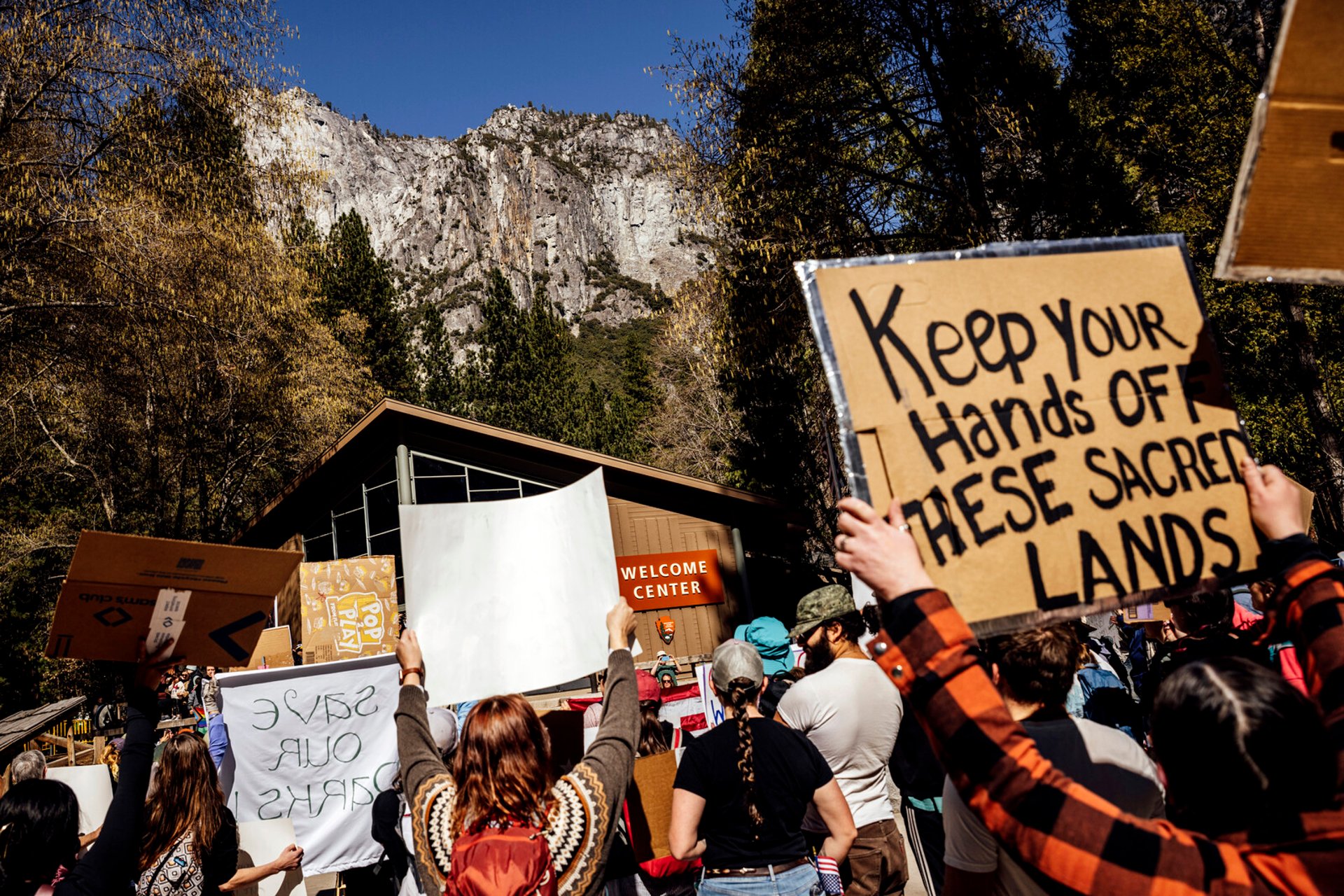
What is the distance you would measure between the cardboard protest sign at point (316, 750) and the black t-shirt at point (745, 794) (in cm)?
300

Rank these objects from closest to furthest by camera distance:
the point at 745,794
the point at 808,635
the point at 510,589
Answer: the point at 745,794, the point at 510,589, the point at 808,635

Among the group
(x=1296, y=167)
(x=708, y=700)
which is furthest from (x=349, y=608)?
(x=1296, y=167)

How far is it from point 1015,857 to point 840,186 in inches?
496

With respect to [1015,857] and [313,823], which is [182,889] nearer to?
[313,823]

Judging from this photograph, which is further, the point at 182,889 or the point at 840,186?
the point at 840,186

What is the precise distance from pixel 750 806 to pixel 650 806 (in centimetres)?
70

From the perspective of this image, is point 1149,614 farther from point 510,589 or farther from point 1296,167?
point 1296,167

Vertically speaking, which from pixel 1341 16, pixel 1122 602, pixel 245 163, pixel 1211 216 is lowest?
pixel 1122 602

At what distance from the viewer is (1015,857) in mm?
1237

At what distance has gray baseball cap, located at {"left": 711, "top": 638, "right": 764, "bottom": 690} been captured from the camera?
10.6ft

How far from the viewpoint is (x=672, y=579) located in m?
16.0

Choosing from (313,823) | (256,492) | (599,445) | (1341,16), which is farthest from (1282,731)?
(599,445)

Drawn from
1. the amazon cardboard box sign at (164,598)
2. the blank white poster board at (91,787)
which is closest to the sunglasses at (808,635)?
the amazon cardboard box sign at (164,598)

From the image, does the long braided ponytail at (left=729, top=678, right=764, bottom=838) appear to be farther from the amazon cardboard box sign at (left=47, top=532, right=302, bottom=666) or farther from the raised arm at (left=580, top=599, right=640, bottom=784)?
the amazon cardboard box sign at (left=47, top=532, right=302, bottom=666)
